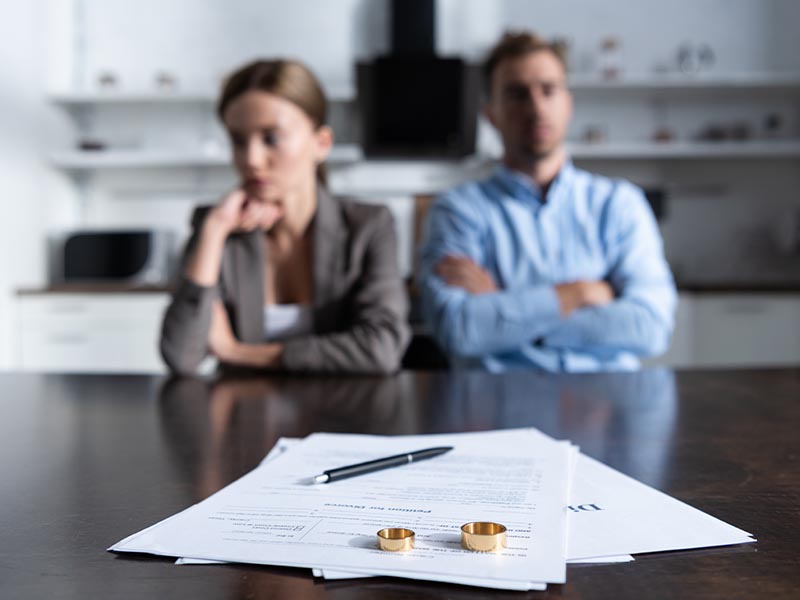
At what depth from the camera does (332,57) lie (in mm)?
4043

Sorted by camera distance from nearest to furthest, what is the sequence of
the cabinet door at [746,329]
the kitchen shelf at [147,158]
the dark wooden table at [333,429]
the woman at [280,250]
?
the dark wooden table at [333,429] < the woman at [280,250] < the cabinet door at [746,329] < the kitchen shelf at [147,158]

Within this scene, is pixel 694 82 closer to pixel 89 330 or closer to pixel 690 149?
pixel 690 149

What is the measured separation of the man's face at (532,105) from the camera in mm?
1680

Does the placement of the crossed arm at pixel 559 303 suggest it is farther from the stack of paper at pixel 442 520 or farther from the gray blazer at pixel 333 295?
the stack of paper at pixel 442 520

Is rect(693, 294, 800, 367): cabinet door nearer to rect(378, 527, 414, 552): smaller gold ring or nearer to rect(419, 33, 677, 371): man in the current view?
rect(419, 33, 677, 371): man

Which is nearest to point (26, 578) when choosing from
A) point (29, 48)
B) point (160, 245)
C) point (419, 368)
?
point (419, 368)

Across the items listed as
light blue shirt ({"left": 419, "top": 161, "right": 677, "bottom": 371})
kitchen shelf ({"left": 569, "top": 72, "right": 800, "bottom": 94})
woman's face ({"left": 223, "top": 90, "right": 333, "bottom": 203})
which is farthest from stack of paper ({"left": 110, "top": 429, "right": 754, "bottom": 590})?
Result: kitchen shelf ({"left": 569, "top": 72, "right": 800, "bottom": 94})

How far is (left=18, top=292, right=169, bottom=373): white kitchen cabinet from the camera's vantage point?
11.1 feet

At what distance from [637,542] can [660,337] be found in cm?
119

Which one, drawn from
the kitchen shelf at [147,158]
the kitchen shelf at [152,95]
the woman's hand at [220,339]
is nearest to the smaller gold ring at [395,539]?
the woman's hand at [220,339]

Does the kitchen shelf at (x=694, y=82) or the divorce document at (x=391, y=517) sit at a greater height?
the kitchen shelf at (x=694, y=82)

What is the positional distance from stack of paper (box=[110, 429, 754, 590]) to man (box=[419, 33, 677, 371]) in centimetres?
92

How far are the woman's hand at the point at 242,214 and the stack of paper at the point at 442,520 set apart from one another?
1002 mm

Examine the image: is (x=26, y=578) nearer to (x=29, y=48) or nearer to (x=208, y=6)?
(x=29, y=48)
